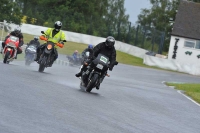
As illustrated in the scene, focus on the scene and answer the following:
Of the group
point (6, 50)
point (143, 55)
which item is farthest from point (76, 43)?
point (6, 50)

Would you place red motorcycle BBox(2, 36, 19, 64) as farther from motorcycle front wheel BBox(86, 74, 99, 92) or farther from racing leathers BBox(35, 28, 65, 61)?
motorcycle front wheel BBox(86, 74, 99, 92)

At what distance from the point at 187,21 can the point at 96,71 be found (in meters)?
53.6

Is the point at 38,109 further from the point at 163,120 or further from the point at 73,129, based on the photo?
the point at 163,120

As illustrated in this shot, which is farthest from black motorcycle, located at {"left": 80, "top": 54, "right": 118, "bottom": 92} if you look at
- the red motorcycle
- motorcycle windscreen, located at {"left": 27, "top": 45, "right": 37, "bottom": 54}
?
motorcycle windscreen, located at {"left": 27, "top": 45, "right": 37, "bottom": 54}

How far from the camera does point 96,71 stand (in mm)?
17984

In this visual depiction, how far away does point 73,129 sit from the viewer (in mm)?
10180

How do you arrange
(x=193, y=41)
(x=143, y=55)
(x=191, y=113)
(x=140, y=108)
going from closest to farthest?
1. (x=140, y=108)
2. (x=191, y=113)
3. (x=143, y=55)
4. (x=193, y=41)

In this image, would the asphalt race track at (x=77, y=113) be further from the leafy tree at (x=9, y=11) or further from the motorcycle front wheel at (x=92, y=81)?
the leafy tree at (x=9, y=11)

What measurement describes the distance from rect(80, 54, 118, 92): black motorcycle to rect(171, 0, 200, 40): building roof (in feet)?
168

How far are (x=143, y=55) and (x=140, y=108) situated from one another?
156 feet

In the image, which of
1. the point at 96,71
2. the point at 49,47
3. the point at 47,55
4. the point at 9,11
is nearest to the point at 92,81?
the point at 96,71

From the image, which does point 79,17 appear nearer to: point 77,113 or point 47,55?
point 47,55

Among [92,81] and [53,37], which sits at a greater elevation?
[53,37]

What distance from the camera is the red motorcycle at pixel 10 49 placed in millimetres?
24319
